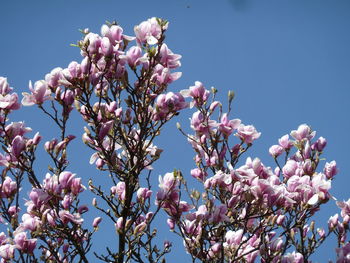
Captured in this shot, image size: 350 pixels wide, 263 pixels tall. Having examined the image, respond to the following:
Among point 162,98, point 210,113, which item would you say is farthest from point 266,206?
point 162,98

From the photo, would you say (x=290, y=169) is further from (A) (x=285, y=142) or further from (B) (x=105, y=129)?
(B) (x=105, y=129)

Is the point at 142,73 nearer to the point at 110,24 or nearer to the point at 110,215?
the point at 110,24

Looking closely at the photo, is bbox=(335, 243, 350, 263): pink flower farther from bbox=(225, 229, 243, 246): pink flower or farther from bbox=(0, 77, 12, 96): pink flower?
bbox=(0, 77, 12, 96): pink flower

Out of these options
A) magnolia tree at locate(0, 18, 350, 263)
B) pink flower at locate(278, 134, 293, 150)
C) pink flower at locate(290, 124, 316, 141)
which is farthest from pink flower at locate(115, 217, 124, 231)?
pink flower at locate(290, 124, 316, 141)

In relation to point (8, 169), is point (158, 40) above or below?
above

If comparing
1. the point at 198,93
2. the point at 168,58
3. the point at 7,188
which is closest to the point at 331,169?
the point at 198,93

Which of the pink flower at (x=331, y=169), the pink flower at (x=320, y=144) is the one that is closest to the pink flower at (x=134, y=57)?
the pink flower at (x=320, y=144)

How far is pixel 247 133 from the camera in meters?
4.18

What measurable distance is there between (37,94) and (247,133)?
2.03m

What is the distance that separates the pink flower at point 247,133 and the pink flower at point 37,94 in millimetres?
1883

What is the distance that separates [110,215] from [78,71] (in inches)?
54.9

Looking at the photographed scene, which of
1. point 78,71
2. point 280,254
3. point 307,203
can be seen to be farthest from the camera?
point 280,254

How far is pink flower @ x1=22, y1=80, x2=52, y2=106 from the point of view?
12.8ft

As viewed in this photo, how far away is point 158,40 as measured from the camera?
12.9 ft
